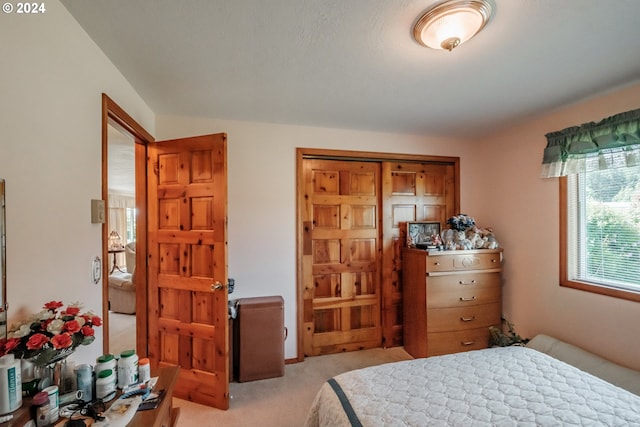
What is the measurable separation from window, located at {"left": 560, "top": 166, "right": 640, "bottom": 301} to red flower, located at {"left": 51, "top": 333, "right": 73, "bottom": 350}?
3255mm

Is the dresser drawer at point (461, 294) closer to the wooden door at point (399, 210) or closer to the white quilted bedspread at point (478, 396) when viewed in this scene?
the wooden door at point (399, 210)

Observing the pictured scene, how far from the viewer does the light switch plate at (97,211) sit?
1.43 meters

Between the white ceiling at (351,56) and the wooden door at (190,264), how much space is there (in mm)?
509

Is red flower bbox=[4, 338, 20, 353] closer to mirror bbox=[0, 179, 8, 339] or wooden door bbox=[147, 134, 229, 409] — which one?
mirror bbox=[0, 179, 8, 339]

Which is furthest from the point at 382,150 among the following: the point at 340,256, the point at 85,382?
the point at 85,382

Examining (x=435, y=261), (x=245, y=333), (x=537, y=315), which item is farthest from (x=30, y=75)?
(x=537, y=315)

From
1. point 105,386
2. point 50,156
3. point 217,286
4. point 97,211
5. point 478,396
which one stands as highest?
point 50,156

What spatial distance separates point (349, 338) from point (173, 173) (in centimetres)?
245

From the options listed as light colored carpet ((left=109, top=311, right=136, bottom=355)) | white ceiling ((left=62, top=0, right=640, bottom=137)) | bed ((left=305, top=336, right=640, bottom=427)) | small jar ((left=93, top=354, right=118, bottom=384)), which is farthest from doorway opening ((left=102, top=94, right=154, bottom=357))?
bed ((left=305, top=336, right=640, bottom=427))

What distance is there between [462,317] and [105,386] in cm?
290

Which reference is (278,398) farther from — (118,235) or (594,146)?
(118,235)

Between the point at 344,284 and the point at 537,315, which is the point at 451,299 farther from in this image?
the point at 344,284

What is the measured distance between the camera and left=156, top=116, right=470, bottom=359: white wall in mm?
2719

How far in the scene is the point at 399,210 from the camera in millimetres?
3211
